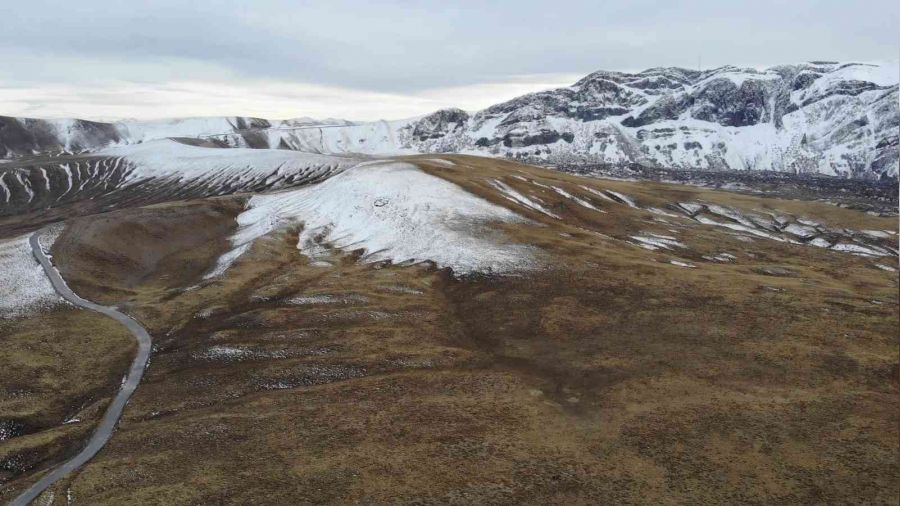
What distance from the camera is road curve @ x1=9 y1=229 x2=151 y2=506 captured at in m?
35.4

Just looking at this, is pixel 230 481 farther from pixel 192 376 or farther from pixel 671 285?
pixel 671 285

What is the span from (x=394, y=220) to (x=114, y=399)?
62757mm

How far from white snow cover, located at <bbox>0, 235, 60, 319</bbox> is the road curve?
4.00 feet

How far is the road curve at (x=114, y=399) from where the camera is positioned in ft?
116

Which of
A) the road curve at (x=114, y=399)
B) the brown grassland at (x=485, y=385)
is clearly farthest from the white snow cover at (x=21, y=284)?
the brown grassland at (x=485, y=385)

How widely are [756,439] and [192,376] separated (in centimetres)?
4827

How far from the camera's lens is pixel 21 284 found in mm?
78688

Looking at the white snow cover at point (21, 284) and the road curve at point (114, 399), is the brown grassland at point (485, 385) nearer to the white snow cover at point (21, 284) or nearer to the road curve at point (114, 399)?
the road curve at point (114, 399)

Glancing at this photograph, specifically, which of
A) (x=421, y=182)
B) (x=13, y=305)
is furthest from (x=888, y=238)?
(x=13, y=305)

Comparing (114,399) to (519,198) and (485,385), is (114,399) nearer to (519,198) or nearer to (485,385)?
(485,385)

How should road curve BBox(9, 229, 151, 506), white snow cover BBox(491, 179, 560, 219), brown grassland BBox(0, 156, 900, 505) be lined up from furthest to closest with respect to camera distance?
white snow cover BBox(491, 179, 560, 219) < road curve BBox(9, 229, 151, 506) < brown grassland BBox(0, 156, 900, 505)

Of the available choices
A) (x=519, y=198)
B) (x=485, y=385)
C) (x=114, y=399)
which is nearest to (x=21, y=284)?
(x=114, y=399)

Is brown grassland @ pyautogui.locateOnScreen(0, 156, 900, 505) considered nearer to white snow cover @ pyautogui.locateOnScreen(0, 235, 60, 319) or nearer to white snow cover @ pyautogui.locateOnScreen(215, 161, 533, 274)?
white snow cover @ pyautogui.locateOnScreen(0, 235, 60, 319)

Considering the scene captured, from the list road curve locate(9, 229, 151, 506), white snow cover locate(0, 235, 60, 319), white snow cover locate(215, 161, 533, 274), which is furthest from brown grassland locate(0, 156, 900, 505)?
white snow cover locate(215, 161, 533, 274)
